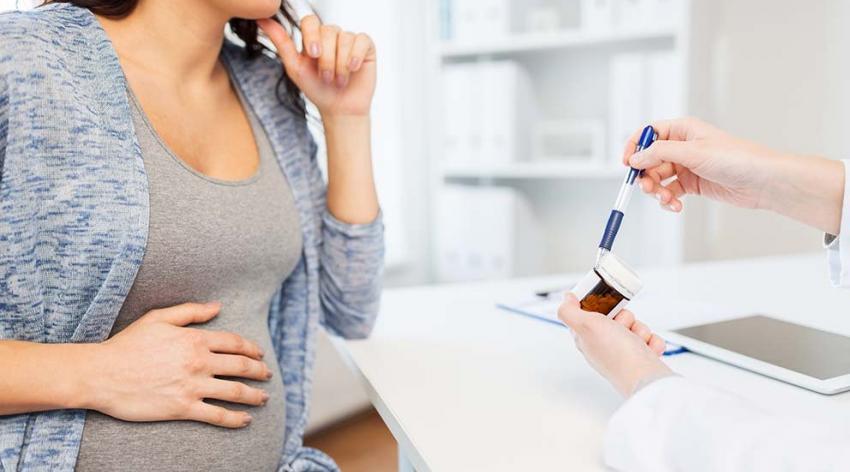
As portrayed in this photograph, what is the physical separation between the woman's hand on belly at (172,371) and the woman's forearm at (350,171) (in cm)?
29

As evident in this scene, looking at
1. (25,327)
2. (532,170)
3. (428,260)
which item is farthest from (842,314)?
(428,260)

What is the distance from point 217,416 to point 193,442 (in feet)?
0.12

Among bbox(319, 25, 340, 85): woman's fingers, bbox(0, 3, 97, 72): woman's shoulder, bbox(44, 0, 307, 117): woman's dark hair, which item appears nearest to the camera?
bbox(0, 3, 97, 72): woman's shoulder

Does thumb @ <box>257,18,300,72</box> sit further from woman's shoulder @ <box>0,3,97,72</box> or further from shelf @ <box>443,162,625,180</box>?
shelf @ <box>443,162,625,180</box>

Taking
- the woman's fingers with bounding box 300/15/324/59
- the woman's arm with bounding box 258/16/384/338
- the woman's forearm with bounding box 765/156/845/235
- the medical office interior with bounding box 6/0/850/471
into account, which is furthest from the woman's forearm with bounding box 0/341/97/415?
the medical office interior with bounding box 6/0/850/471

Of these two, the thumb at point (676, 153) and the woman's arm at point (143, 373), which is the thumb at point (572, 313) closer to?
the thumb at point (676, 153)

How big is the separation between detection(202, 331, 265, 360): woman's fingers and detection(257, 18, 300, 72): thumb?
0.43 meters

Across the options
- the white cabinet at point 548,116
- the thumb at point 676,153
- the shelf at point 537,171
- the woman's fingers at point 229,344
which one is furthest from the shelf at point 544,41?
the woman's fingers at point 229,344

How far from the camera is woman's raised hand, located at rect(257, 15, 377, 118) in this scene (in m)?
1.06

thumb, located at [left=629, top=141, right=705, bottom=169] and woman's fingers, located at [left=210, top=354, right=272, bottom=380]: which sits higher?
thumb, located at [left=629, top=141, right=705, bottom=169]

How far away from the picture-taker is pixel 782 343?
920 mm

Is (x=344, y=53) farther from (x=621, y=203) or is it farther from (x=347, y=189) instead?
(x=621, y=203)

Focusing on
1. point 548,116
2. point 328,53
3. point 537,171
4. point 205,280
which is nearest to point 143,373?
point 205,280

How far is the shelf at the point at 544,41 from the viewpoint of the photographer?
2152 mm
